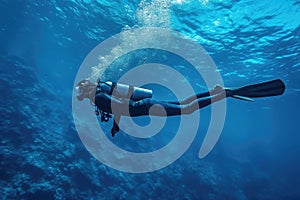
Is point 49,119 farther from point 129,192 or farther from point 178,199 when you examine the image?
point 178,199

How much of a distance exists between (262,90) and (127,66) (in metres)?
22.1

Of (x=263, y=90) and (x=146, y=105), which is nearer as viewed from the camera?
(x=263, y=90)

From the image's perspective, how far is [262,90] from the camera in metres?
4.50

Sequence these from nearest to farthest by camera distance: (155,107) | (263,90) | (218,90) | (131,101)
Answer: (263,90)
(218,90)
(155,107)
(131,101)

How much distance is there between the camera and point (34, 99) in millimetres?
20531

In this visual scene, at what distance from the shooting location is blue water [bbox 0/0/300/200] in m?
12.3

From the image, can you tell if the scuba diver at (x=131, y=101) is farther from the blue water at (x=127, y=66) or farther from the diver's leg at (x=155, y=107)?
the blue water at (x=127, y=66)

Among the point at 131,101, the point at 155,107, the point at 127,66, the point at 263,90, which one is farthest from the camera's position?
the point at 127,66

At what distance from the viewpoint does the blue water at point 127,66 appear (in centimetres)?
1231

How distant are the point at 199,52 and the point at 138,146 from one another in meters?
11.3

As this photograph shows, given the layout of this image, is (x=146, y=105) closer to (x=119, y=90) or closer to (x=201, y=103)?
(x=119, y=90)

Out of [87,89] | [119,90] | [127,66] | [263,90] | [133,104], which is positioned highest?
[127,66]

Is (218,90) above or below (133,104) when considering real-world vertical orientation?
above

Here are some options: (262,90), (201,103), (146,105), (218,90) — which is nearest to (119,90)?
(146,105)
